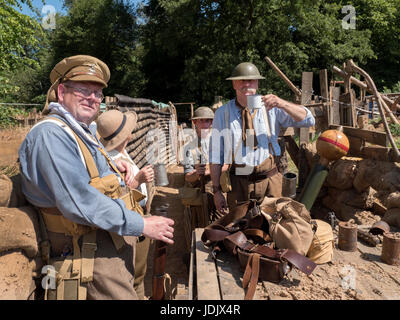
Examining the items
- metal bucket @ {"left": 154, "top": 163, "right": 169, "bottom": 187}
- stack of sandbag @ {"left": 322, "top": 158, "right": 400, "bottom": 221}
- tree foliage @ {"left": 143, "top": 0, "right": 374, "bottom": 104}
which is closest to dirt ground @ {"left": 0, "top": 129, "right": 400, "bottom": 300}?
metal bucket @ {"left": 154, "top": 163, "right": 169, "bottom": 187}

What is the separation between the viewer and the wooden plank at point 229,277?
1.95m

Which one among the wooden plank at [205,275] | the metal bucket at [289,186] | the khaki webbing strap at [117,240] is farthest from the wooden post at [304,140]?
the khaki webbing strap at [117,240]

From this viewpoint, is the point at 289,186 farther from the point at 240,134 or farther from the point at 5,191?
the point at 5,191

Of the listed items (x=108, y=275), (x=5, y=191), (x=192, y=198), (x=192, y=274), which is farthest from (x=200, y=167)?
(x=5, y=191)

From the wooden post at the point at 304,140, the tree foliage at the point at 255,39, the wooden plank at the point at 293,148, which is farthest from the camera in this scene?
the tree foliage at the point at 255,39

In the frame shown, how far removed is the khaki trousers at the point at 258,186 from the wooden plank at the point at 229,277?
36.6 inches

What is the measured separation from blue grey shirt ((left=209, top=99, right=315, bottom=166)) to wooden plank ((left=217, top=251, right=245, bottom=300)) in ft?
3.57

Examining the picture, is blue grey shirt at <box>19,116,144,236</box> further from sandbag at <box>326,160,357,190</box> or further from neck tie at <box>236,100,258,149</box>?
sandbag at <box>326,160,357,190</box>

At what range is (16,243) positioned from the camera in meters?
1.57

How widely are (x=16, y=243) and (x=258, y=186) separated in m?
2.24

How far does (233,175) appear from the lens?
3348mm

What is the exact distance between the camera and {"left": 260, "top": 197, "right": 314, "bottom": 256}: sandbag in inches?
85.1

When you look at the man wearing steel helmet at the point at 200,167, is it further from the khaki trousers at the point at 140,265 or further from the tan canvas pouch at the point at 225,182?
the khaki trousers at the point at 140,265

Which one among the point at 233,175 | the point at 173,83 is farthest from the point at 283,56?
the point at 233,175
